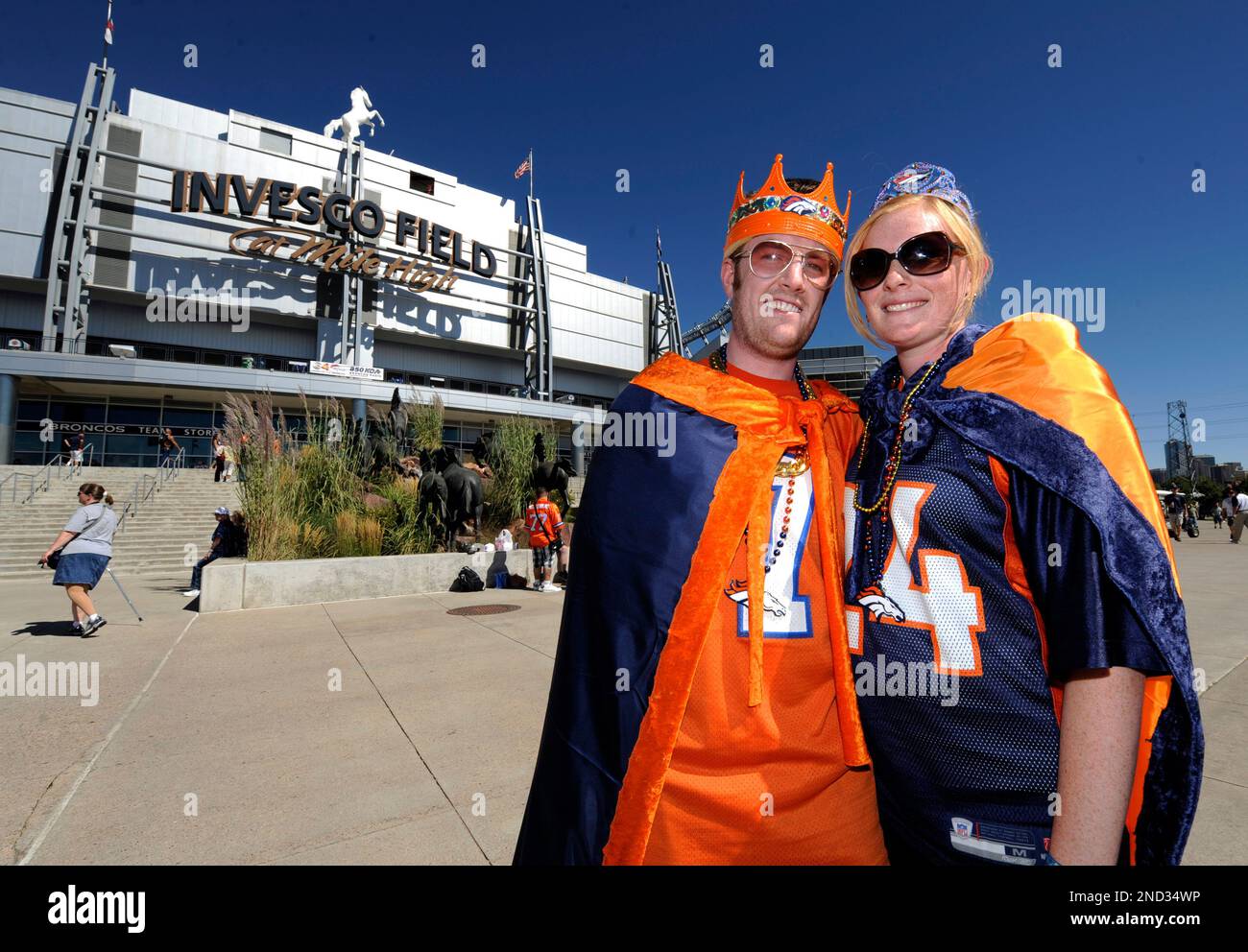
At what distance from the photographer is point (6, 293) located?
26438 mm

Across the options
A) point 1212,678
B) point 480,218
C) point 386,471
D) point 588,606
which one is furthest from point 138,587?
point 480,218

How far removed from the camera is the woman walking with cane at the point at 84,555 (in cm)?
644

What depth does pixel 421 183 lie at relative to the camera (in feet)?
119

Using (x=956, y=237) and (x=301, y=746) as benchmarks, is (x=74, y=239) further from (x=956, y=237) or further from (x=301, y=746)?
(x=956, y=237)

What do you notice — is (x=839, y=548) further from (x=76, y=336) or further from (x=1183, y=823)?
(x=76, y=336)

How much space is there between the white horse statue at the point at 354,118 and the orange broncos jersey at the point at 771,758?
4064cm

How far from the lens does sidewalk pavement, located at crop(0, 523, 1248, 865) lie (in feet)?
8.45

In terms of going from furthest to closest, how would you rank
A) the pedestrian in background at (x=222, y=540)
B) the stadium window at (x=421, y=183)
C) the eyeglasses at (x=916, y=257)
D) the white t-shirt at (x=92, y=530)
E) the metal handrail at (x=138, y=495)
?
the stadium window at (x=421, y=183)
the metal handrail at (x=138, y=495)
the pedestrian in background at (x=222, y=540)
the white t-shirt at (x=92, y=530)
the eyeglasses at (x=916, y=257)

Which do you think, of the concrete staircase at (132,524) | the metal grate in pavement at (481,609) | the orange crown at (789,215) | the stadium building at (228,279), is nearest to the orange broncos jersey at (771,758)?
the orange crown at (789,215)

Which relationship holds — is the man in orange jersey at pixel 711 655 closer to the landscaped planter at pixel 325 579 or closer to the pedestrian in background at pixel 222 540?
the landscaped planter at pixel 325 579

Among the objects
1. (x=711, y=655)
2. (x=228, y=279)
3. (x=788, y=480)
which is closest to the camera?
(x=711, y=655)

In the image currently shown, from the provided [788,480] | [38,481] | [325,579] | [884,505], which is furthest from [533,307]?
[884,505]

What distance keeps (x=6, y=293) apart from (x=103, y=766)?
35.6 meters

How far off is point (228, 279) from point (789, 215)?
34970 mm
